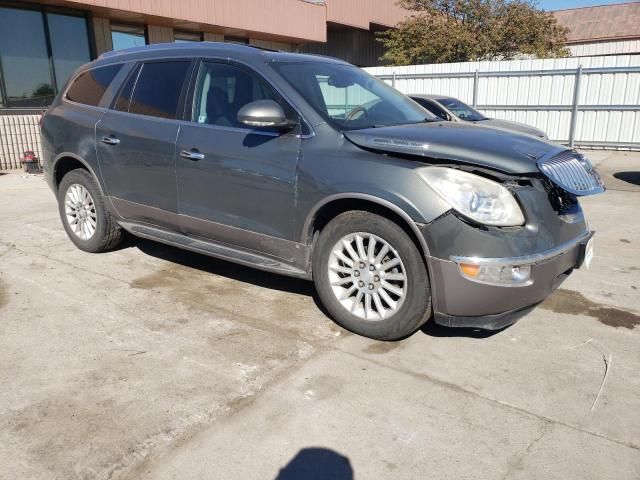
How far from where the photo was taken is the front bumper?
3.04 metres

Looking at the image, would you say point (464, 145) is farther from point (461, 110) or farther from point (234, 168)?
point (461, 110)

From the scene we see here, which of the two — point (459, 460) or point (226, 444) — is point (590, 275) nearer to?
point (459, 460)

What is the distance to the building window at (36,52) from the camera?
11.6 meters

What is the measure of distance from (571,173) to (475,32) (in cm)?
2103

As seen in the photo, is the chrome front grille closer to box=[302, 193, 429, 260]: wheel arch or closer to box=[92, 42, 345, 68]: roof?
box=[302, 193, 429, 260]: wheel arch

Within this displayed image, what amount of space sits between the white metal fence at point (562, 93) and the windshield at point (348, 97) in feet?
39.4

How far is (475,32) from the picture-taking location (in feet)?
72.7

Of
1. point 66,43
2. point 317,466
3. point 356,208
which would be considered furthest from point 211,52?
point 66,43

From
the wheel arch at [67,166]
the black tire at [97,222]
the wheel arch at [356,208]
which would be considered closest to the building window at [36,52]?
the wheel arch at [67,166]

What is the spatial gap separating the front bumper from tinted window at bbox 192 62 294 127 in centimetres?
172

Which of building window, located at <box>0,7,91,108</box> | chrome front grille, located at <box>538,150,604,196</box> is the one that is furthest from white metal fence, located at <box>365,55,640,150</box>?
chrome front grille, located at <box>538,150,604,196</box>

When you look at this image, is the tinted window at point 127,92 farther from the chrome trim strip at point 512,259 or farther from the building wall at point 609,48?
the building wall at point 609,48

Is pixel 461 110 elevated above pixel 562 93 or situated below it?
below

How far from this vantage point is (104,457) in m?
2.38
